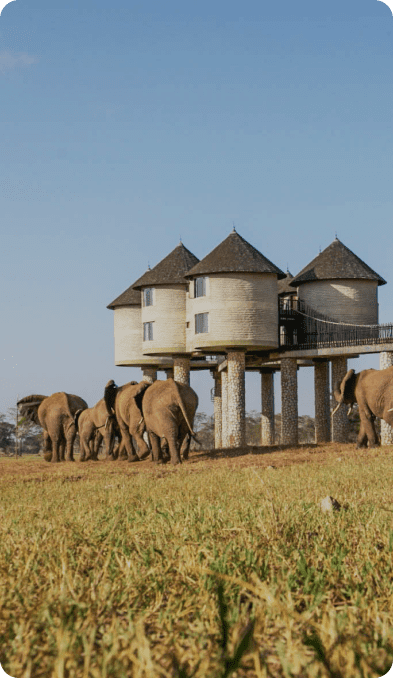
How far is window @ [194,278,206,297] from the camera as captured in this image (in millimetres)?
45688

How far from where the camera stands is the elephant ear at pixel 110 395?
2994 cm

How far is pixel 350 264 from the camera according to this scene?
4800cm

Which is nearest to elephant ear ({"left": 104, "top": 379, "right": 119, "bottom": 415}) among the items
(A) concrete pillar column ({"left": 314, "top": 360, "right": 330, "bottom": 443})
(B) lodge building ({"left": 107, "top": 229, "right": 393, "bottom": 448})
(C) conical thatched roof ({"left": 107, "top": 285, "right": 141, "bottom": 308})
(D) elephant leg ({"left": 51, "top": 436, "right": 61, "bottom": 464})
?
(D) elephant leg ({"left": 51, "top": 436, "right": 61, "bottom": 464})

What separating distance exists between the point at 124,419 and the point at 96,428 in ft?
12.3

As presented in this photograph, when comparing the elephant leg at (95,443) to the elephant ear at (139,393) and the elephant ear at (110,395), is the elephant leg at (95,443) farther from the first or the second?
the elephant ear at (139,393)

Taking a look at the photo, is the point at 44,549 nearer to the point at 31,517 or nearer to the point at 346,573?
Result: the point at 346,573

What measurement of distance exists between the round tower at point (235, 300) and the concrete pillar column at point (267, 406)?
42.5 feet

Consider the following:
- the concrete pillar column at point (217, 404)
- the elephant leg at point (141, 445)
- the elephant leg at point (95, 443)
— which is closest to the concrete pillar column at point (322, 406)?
the concrete pillar column at point (217, 404)

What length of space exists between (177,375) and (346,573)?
154 feet

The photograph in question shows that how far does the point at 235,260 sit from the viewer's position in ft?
147

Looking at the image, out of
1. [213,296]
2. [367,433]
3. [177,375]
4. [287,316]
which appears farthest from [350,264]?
[367,433]

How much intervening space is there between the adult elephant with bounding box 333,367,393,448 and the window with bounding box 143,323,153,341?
22.9 meters

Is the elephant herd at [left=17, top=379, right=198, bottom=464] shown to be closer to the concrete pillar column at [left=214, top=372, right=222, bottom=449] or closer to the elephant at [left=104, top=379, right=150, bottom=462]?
the elephant at [left=104, top=379, right=150, bottom=462]

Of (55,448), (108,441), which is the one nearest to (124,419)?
(108,441)
